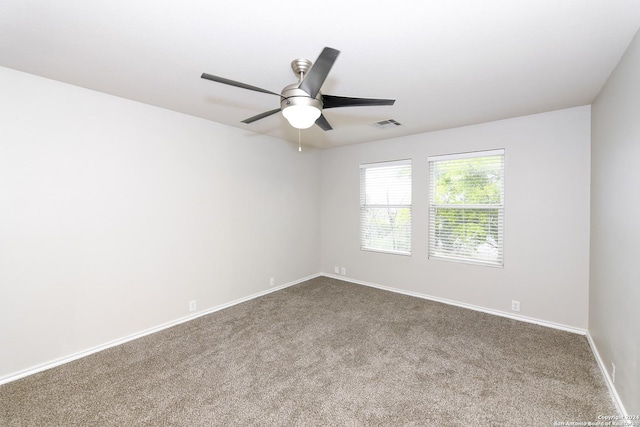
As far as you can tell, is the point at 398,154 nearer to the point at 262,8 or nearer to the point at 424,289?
the point at 424,289

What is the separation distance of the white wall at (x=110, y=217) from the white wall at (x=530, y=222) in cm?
246

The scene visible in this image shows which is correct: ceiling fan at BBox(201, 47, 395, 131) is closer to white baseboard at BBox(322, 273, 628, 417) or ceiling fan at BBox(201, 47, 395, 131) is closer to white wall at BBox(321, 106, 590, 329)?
white wall at BBox(321, 106, 590, 329)

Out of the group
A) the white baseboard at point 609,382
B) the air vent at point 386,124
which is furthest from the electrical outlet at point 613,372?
the air vent at point 386,124

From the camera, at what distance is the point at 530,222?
134 inches

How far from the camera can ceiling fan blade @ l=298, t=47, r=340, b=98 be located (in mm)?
1493

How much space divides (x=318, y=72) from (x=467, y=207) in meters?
3.08

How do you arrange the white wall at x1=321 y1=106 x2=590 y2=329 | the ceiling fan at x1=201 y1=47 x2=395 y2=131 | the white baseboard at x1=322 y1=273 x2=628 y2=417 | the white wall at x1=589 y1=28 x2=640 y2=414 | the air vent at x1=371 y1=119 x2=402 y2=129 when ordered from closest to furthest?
the ceiling fan at x1=201 y1=47 x2=395 y2=131 < the white wall at x1=589 y1=28 x2=640 y2=414 < the white baseboard at x1=322 y1=273 x2=628 y2=417 < the white wall at x1=321 y1=106 x2=590 y2=329 < the air vent at x1=371 y1=119 x2=402 y2=129

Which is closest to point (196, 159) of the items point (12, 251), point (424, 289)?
point (12, 251)

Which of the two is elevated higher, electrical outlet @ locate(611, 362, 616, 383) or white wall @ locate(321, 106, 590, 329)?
white wall @ locate(321, 106, 590, 329)

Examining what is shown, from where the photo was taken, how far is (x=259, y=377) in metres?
2.38

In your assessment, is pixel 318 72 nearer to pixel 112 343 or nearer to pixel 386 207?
pixel 112 343

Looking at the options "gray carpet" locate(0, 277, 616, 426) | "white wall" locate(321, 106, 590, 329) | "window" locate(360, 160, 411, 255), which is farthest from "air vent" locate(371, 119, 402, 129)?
"gray carpet" locate(0, 277, 616, 426)

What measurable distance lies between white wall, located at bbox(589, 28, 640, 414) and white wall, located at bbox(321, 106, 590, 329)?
344 mm

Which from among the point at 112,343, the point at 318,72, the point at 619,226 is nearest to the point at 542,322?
the point at 619,226
